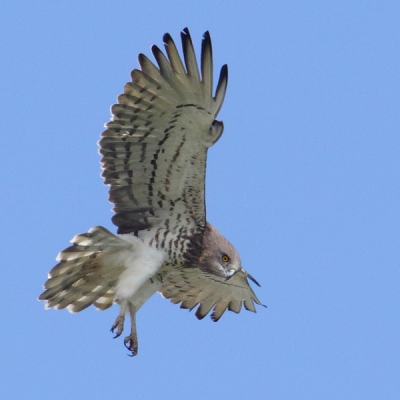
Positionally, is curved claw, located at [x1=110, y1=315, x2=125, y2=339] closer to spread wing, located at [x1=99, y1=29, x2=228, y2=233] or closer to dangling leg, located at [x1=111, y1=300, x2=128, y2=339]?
dangling leg, located at [x1=111, y1=300, x2=128, y2=339]

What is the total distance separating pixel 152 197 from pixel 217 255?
32.0 inches

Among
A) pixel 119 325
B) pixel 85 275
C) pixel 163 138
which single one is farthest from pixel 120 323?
pixel 163 138

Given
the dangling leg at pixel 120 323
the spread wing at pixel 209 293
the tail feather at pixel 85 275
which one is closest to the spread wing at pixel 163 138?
the tail feather at pixel 85 275

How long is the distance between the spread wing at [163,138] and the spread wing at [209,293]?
1166mm

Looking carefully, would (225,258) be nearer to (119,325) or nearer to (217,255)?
(217,255)

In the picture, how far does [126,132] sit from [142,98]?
349mm

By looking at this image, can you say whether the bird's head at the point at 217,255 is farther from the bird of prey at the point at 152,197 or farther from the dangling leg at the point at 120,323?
the dangling leg at the point at 120,323

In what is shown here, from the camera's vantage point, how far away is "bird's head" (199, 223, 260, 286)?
32.1 ft

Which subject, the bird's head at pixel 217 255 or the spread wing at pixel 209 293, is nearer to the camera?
the bird's head at pixel 217 255

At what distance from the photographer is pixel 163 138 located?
9.14 m

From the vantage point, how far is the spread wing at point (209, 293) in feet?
35.2

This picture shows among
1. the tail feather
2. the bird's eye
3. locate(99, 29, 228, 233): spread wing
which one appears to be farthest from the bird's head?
the tail feather

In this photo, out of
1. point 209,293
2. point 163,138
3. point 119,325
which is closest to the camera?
point 163,138

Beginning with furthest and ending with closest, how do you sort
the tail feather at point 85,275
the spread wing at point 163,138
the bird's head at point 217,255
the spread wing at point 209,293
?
the spread wing at point 209,293 → the bird's head at point 217,255 → the tail feather at point 85,275 → the spread wing at point 163,138
